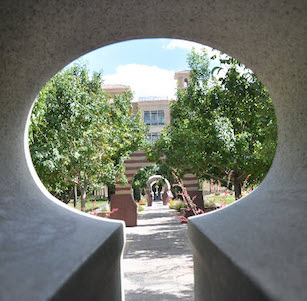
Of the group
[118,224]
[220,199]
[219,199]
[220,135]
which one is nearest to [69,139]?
[220,135]

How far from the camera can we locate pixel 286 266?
2.37 metres

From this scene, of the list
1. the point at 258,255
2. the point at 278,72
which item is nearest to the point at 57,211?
the point at 258,255

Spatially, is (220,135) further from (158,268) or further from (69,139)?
(158,268)

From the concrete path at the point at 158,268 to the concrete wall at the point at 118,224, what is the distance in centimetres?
209

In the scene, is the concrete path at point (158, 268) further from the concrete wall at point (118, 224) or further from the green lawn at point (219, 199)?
the concrete wall at point (118, 224)

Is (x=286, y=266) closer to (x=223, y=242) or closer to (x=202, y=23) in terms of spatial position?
(x=223, y=242)

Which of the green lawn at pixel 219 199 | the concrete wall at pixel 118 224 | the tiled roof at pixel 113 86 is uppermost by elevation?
the tiled roof at pixel 113 86

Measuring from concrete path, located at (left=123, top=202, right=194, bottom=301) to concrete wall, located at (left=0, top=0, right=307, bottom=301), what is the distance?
2087 millimetres

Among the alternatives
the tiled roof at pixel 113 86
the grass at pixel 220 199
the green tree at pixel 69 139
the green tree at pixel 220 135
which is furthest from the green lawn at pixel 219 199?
the tiled roof at pixel 113 86

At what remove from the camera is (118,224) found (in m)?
4.52

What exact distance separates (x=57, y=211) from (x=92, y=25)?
2221 mm

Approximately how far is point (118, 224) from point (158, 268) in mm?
4488

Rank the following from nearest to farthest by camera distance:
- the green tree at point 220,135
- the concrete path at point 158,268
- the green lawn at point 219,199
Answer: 1. the concrete path at point 158,268
2. the green lawn at point 219,199
3. the green tree at point 220,135

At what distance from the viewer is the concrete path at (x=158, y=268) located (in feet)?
21.2
